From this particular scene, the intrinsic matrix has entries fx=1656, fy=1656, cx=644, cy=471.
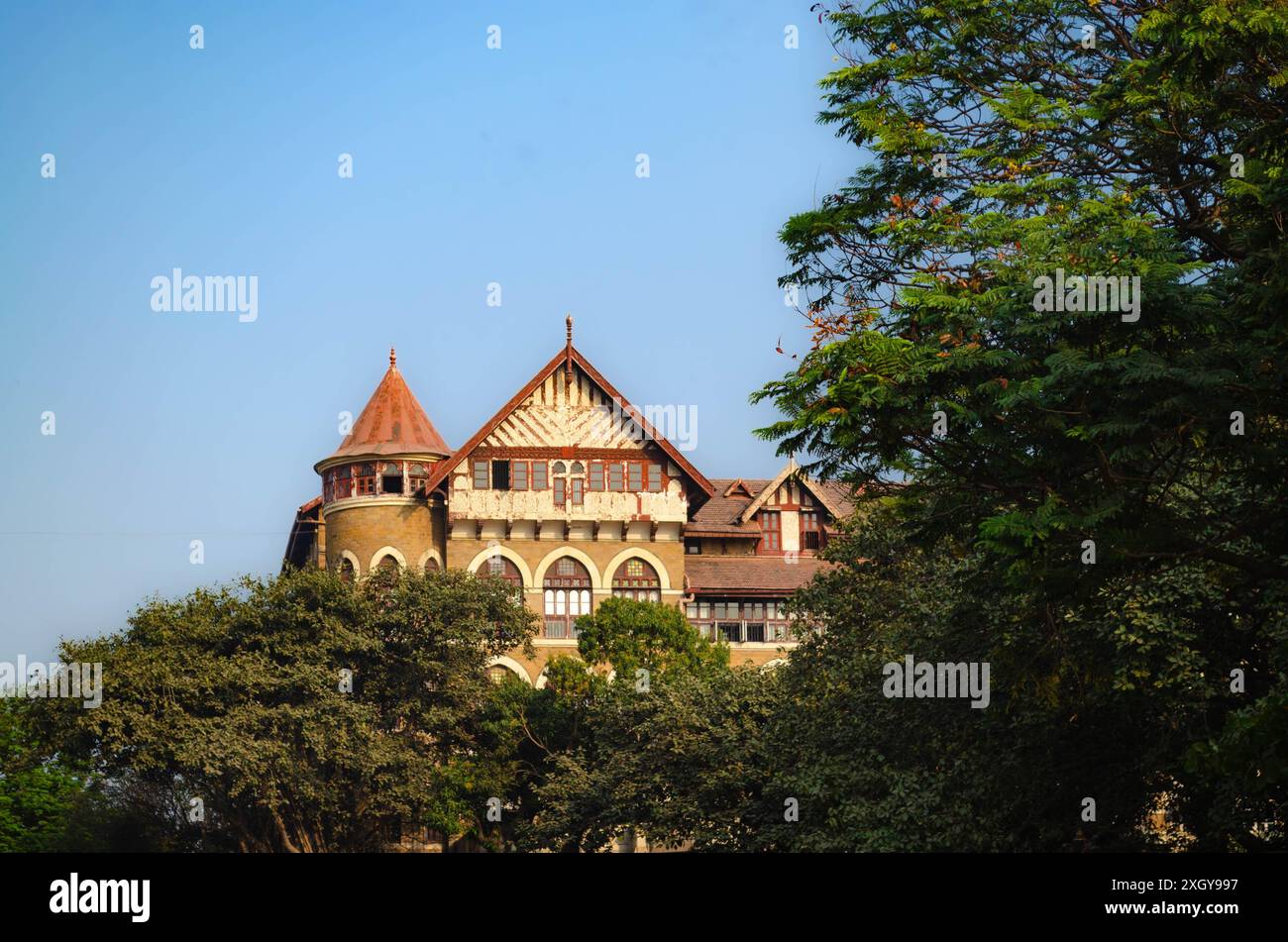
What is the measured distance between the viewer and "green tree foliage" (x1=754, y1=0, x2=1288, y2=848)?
15891 mm

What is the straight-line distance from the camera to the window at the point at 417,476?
58.9m

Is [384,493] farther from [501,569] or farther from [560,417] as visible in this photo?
[560,417]

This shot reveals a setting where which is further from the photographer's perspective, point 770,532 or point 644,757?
point 770,532

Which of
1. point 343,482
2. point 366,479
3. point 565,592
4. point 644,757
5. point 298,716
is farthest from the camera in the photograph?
point 343,482

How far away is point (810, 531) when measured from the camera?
207 feet

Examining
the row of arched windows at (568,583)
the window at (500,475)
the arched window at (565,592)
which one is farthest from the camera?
the window at (500,475)

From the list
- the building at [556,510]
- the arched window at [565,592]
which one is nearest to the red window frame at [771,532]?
the building at [556,510]

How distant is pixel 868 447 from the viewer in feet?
58.3

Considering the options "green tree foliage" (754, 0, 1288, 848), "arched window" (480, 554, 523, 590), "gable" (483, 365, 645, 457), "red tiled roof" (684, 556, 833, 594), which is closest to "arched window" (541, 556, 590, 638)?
"arched window" (480, 554, 523, 590)

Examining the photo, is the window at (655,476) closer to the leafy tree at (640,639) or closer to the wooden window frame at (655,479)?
the wooden window frame at (655,479)

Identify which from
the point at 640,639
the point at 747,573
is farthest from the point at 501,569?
the point at 640,639

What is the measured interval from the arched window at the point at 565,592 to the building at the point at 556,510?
35mm

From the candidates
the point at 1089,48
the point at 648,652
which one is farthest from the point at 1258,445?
the point at 648,652

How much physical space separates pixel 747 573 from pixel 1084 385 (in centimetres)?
4464
